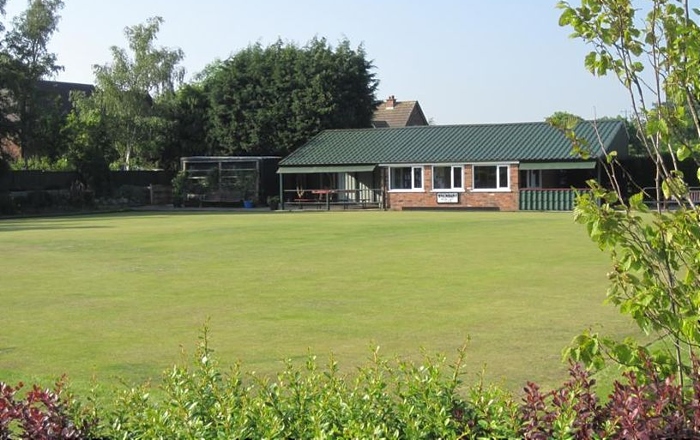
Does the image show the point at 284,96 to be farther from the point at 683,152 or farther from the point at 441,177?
the point at 683,152

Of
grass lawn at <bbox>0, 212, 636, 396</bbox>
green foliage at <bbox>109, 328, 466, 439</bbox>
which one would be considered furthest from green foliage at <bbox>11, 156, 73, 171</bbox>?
green foliage at <bbox>109, 328, 466, 439</bbox>

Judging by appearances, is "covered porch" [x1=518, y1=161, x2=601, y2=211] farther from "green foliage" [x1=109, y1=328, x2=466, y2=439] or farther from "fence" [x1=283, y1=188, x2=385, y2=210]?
"green foliage" [x1=109, y1=328, x2=466, y2=439]

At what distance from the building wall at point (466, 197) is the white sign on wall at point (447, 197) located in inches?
6.5

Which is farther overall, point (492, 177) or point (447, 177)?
point (447, 177)

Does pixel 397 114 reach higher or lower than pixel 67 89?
lower

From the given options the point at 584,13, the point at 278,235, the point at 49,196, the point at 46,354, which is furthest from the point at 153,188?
the point at 584,13

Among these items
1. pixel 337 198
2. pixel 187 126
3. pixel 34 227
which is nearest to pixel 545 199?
pixel 337 198

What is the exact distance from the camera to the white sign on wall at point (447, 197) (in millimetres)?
48531

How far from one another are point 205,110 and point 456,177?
20.7m

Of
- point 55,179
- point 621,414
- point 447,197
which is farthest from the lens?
point 55,179

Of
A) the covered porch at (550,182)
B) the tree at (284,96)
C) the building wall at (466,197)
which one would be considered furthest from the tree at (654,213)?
the tree at (284,96)

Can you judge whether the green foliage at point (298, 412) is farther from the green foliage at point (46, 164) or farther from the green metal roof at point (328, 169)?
the green foliage at point (46, 164)

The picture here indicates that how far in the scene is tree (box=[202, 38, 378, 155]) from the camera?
5819cm

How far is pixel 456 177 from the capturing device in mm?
49094
